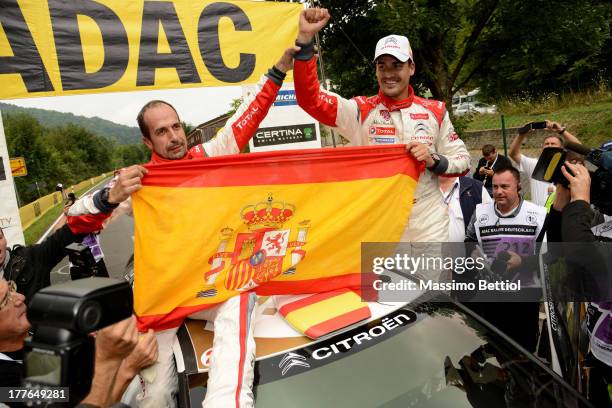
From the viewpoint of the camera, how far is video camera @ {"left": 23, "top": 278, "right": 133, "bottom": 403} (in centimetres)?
89

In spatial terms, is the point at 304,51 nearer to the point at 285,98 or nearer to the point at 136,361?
the point at 136,361

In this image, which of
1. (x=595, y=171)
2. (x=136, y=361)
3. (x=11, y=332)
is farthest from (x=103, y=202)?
(x=595, y=171)

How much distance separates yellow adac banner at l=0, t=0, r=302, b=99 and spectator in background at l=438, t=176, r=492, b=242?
2.51 meters

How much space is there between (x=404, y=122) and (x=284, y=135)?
2.89 m

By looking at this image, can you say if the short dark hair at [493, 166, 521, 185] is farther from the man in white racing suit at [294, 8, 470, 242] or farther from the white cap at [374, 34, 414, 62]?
→ the white cap at [374, 34, 414, 62]

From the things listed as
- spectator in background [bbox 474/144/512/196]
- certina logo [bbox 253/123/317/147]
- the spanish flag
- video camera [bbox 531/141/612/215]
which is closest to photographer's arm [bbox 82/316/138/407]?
the spanish flag

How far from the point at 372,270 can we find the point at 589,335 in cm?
118

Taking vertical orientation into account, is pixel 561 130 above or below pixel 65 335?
above

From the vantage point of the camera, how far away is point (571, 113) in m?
14.6

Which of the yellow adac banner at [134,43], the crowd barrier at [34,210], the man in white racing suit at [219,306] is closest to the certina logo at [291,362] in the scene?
the man in white racing suit at [219,306]

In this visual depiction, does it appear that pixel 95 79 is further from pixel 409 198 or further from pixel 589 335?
pixel 589 335

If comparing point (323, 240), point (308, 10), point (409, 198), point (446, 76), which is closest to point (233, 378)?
point (323, 240)

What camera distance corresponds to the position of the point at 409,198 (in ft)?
9.39

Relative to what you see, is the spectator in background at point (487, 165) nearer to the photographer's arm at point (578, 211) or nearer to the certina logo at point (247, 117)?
the photographer's arm at point (578, 211)
